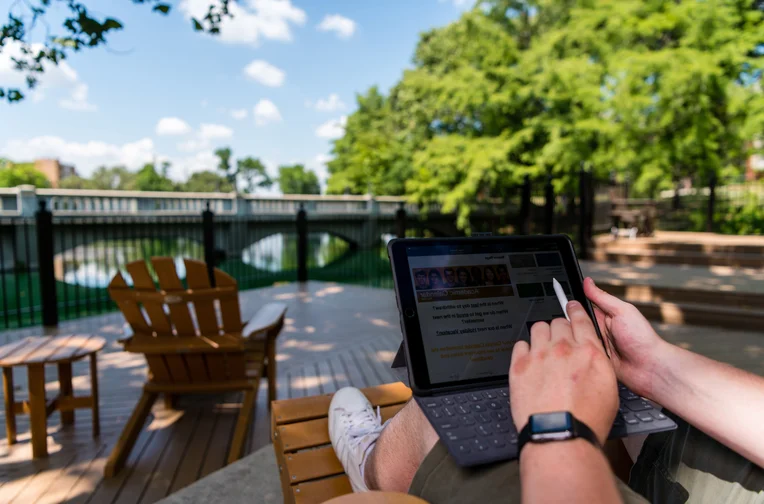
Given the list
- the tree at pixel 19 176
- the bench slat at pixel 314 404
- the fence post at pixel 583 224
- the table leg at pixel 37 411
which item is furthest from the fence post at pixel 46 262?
the tree at pixel 19 176

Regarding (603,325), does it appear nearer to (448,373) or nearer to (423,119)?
(448,373)

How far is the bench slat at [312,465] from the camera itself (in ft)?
5.42

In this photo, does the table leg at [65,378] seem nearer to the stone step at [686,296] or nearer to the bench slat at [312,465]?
the bench slat at [312,465]

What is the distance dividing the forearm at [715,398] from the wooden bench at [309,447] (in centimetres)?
104

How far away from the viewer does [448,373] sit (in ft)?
3.41

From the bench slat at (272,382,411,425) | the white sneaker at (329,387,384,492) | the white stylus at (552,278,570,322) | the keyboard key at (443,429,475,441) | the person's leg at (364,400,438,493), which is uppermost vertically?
the white stylus at (552,278,570,322)

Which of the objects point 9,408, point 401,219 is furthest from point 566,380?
point 401,219

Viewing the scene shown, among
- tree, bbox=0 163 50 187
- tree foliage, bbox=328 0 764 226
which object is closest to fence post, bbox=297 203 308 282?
tree foliage, bbox=328 0 764 226

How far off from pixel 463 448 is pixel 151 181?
8794 centimetres

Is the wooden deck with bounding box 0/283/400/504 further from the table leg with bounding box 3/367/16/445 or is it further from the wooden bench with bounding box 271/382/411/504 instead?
the wooden bench with bounding box 271/382/411/504

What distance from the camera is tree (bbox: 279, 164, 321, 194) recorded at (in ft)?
323

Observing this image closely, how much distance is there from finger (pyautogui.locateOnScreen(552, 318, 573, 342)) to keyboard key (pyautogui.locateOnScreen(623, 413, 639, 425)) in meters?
0.23

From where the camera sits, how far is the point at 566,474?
28.2 inches

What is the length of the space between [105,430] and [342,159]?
43114 millimetres
